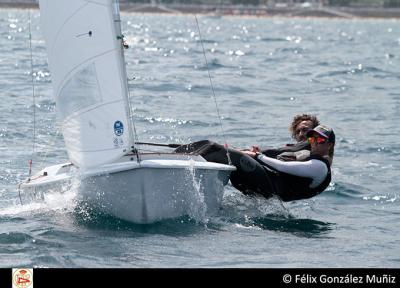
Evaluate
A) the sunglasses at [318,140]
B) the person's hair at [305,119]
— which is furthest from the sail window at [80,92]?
the person's hair at [305,119]

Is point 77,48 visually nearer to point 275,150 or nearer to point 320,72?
point 275,150

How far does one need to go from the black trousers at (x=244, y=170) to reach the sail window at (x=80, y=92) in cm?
114

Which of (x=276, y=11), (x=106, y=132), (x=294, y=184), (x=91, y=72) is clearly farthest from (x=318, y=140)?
(x=276, y=11)

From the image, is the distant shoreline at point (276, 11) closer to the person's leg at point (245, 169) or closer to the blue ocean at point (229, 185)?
the blue ocean at point (229, 185)

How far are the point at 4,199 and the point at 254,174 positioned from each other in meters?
2.42

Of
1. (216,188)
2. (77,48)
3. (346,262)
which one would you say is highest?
(77,48)

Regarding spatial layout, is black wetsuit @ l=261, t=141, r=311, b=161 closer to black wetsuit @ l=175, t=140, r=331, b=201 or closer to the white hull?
black wetsuit @ l=175, t=140, r=331, b=201

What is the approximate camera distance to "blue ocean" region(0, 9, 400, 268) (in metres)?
8.12

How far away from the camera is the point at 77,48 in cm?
877

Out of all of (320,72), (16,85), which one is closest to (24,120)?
(16,85)

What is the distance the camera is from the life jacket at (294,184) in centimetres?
955

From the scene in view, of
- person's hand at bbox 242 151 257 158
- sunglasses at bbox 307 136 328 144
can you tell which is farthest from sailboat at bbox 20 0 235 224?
sunglasses at bbox 307 136 328 144

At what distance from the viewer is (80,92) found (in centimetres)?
886
